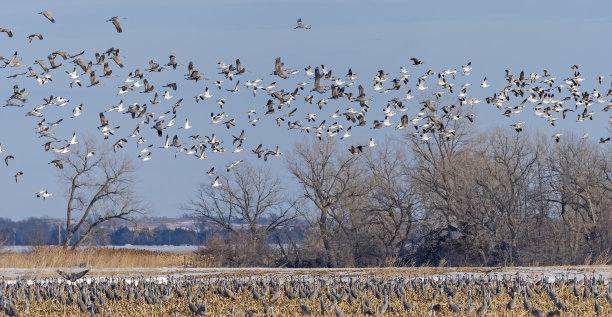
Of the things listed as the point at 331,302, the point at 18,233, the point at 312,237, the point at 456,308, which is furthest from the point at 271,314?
the point at 18,233

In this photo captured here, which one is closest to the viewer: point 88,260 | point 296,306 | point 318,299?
point 296,306

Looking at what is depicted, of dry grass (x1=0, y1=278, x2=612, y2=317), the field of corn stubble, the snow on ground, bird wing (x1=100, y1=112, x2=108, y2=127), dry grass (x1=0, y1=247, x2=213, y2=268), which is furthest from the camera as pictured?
dry grass (x1=0, y1=247, x2=213, y2=268)

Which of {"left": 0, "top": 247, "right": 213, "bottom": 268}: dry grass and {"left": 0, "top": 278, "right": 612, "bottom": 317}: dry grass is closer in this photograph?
{"left": 0, "top": 278, "right": 612, "bottom": 317}: dry grass

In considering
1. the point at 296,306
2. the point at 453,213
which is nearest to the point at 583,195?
the point at 453,213

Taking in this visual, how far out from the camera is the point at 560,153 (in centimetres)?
5803

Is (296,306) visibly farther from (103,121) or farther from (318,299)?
(103,121)

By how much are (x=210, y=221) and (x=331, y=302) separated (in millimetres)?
40450

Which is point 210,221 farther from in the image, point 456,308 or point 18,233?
point 18,233

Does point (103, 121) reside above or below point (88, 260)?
above

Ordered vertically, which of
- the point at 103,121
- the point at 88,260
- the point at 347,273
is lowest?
the point at 347,273

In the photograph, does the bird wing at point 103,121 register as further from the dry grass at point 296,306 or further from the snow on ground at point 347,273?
the dry grass at point 296,306

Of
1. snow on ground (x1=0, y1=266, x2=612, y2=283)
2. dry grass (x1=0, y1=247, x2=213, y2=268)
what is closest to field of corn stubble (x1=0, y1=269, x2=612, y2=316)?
snow on ground (x1=0, y1=266, x2=612, y2=283)

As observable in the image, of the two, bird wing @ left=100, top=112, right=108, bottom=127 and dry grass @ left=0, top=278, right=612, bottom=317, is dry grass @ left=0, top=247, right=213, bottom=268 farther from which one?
dry grass @ left=0, top=278, right=612, bottom=317

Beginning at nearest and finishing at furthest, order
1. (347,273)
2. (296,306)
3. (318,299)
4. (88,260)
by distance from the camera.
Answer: (296,306)
(318,299)
(347,273)
(88,260)
